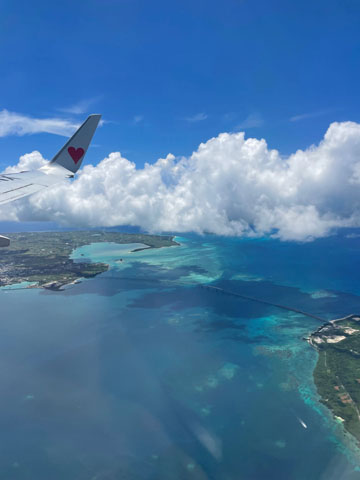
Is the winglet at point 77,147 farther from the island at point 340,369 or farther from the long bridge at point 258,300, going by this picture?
the long bridge at point 258,300

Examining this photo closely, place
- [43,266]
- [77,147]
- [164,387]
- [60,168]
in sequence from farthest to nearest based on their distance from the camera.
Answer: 1. [43,266]
2. [164,387]
3. [60,168]
4. [77,147]

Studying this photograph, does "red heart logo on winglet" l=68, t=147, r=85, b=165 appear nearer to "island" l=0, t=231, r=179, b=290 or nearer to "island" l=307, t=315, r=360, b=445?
"island" l=307, t=315, r=360, b=445

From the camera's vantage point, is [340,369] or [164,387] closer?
[164,387]

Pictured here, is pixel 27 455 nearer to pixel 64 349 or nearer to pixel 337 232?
pixel 64 349

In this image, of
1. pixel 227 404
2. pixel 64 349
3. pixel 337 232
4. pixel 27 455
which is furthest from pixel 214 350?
pixel 337 232

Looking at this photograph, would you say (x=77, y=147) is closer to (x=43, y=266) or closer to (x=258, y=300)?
(x=258, y=300)

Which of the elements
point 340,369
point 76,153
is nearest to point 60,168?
point 76,153

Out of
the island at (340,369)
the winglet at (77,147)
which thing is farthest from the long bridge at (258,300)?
the winglet at (77,147)
